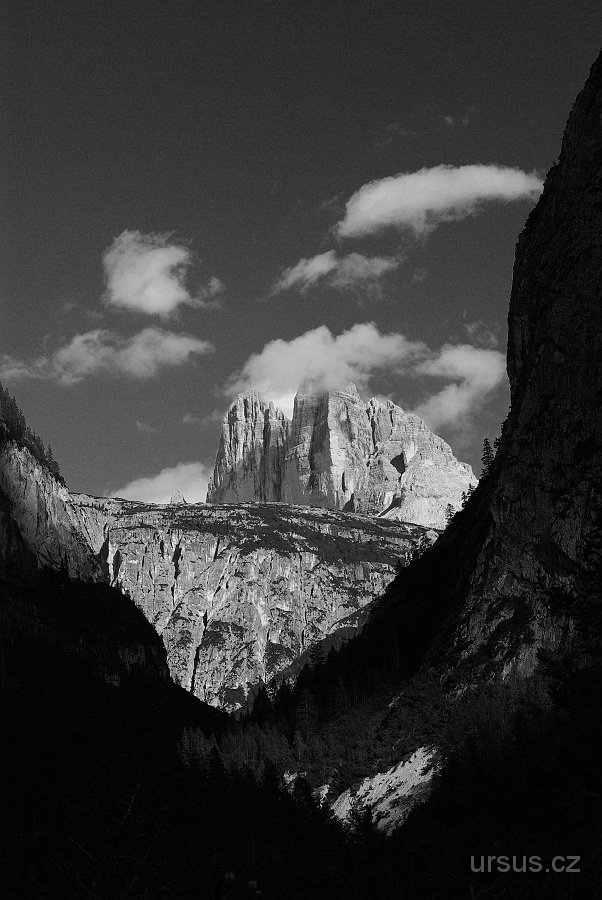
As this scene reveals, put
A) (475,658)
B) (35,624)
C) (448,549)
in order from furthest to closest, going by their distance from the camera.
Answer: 1. (35,624)
2. (448,549)
3. (475,658)

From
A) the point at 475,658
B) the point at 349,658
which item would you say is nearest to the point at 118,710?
the point at 349,658


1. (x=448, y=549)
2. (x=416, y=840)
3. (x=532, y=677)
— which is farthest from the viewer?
(x=448, y=549)

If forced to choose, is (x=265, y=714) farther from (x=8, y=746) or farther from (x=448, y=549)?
(x=8, y=746)

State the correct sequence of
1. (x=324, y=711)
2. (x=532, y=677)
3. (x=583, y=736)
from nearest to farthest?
1. (x=583, y=736)
2. (x=532, y=677)
3. (x=324, y=711)

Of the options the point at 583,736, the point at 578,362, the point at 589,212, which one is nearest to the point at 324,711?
the point at 578,362

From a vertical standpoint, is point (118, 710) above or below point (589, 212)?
below

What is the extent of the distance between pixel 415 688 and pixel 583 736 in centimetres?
Result: 8299

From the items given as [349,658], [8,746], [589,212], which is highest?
[589,212]

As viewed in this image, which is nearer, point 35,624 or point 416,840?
point 416,840

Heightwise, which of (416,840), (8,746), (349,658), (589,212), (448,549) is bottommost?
(416,840)

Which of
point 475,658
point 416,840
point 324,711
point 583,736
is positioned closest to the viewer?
point 583,736

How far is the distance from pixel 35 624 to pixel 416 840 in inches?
4568

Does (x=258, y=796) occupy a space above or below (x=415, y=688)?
below

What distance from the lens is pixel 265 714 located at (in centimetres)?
17812
